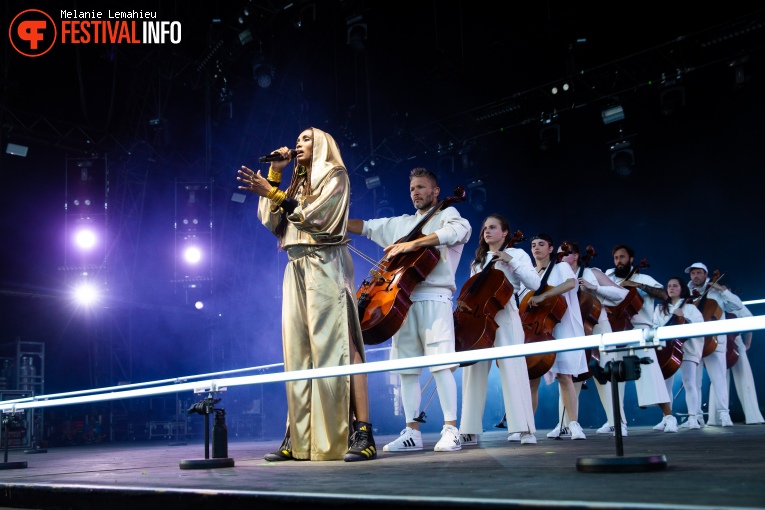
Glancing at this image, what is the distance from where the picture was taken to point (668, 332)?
2.61 m

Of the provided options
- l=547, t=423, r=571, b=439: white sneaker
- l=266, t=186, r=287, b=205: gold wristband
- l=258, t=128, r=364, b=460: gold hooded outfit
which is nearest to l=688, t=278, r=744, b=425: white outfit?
l=547, t=423, r=571, b=439: white sneaker

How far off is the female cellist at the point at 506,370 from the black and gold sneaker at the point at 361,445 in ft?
5.50

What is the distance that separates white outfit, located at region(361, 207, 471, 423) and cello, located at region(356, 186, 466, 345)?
0.40ft

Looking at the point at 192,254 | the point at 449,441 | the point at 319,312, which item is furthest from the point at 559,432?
the point at 192,254

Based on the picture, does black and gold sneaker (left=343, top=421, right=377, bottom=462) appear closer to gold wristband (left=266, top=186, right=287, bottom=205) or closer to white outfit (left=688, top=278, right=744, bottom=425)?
gold wristband (left=266, top=186, right=287, bottom=205)

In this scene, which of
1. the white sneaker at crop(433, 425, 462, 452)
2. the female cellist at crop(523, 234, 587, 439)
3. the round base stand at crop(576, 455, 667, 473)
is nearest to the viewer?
the round base stand at crop(576, 455, 667, 473)

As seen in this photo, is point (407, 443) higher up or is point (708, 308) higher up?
point (708, 308)

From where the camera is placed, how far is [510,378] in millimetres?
5809

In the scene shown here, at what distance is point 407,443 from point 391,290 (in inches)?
43.3

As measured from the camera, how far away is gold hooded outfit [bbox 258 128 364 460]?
436 cm

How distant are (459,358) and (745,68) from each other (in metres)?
8.11

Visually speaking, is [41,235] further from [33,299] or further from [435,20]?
[435,20]

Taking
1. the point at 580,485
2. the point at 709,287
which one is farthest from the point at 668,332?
the point at 709,287

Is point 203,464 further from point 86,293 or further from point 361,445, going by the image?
point 86,293
